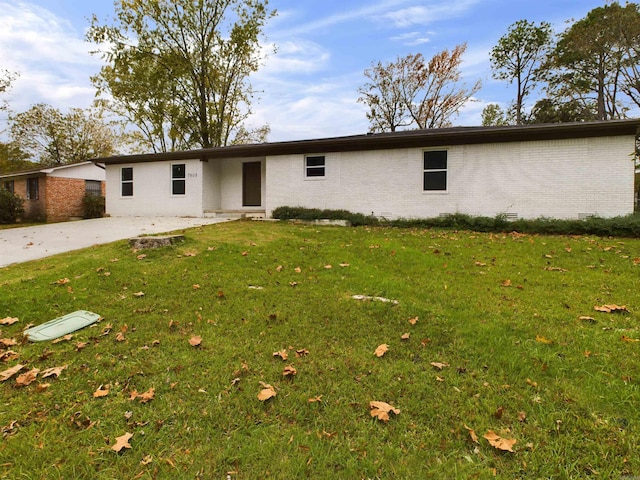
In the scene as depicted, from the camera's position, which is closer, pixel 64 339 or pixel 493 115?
pixel 64 339

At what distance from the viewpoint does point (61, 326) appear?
11.7 ft

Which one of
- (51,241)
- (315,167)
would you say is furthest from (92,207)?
(315,167)

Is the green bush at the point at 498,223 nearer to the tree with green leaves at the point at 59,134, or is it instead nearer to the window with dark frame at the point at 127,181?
the window with dark frame at the point at 127,181

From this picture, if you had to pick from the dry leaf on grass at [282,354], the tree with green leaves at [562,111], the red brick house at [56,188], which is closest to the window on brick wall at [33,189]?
the red brick house at [56,188]

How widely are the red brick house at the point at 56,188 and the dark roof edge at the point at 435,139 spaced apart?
29.0 feet

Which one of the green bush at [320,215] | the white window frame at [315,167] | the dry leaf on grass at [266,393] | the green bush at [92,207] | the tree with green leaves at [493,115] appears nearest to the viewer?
the dry leaf on grass at [266,393]

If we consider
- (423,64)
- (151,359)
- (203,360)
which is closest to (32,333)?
(151,359)

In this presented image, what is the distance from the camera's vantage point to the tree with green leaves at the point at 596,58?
19.8 metres

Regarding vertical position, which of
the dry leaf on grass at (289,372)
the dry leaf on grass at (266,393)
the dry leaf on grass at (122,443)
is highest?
the dry leaf on grass at (289,372)

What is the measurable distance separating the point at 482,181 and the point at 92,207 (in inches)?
863

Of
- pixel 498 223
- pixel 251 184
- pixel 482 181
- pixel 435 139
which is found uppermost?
pixel 435 139

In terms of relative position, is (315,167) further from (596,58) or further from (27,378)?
(596,58)

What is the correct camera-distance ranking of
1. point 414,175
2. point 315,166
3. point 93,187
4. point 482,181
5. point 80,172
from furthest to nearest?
point 93,187 < point 80,172 < point 315,166 < point 414,175 < point 482,181

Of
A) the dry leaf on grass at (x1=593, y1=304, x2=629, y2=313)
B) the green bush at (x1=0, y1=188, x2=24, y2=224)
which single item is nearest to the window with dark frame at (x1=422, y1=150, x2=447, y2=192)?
the dry leaf on grass at (x1=593, y1=304, x2=629, y2=313)
